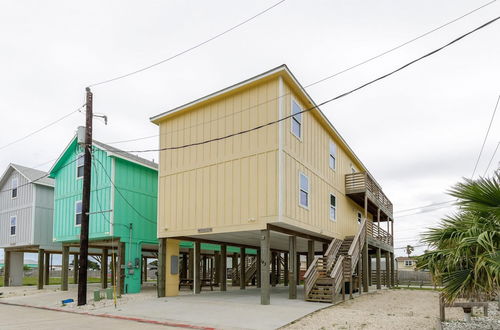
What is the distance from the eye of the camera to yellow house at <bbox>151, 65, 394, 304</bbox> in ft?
53.9

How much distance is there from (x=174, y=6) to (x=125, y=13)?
1.32 meters

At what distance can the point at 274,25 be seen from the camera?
11.9 meters

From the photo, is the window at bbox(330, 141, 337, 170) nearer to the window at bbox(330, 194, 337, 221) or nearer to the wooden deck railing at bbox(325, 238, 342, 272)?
the window at bbox(330, 194, 337, 221)

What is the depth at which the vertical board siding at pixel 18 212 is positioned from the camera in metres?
28.2

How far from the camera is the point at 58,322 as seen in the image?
515 inches

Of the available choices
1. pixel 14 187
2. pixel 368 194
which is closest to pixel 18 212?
pixel 14 187

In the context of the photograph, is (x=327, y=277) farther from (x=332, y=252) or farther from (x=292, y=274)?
(x=332, y=252)

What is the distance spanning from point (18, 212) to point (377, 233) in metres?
22.5

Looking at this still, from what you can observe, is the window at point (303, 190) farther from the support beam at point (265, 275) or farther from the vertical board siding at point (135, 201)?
the vertical board siding at point (135, 201)

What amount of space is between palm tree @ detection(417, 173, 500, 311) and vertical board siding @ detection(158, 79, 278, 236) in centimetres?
795

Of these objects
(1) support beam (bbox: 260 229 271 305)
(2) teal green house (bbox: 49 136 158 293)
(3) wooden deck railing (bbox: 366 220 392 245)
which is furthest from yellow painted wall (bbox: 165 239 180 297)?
(3) wooden deck railing (bbox: 366 220 392 245)

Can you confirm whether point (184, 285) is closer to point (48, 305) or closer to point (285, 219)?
point (48, 305)

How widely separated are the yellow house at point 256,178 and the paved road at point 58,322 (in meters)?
4.93

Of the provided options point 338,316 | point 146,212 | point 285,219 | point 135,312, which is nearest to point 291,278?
point 285,219
